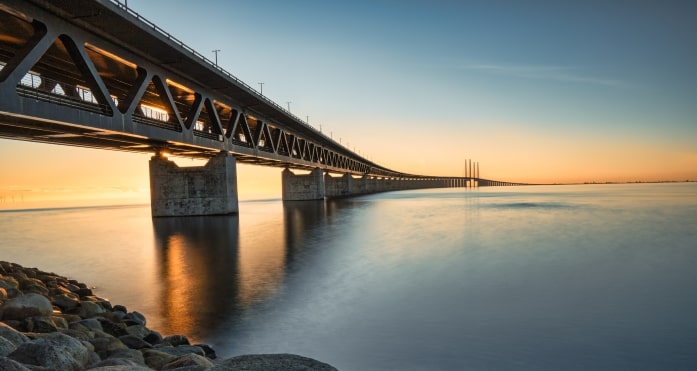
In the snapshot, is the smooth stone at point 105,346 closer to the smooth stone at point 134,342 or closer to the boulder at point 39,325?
the smooth stone at point 134,342

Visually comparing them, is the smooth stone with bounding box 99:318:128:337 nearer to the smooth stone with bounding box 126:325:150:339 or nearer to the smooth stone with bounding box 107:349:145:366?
the smooth stone with bounding box 126:325:150:339

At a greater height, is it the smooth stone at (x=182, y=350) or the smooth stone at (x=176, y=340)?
the smooth stone at (x=182, y=350)

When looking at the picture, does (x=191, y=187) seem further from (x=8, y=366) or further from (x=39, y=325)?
(x=8, y=366)

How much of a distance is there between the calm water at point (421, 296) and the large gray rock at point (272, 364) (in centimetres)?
234

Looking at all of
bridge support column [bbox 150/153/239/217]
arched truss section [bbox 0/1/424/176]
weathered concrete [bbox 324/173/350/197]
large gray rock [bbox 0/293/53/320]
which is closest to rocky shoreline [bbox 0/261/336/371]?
large gray rock [bbox 0/293/53/320]

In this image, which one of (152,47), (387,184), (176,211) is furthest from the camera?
(387,184)

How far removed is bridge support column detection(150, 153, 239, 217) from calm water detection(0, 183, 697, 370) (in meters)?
→ 13.4

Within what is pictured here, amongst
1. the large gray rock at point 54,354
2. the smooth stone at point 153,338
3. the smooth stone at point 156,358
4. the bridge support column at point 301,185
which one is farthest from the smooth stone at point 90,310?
the bridge support column at point 301,185

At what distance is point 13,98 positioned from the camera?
15.4 m

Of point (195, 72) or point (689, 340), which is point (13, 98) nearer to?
point (195, 72)

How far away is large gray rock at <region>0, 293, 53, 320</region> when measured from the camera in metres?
6.19

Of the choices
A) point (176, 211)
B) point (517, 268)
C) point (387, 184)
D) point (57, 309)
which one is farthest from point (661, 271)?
point (387, 184)

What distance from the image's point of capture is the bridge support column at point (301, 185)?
74438 millimetres

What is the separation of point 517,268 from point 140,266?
13549 mm
